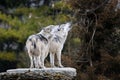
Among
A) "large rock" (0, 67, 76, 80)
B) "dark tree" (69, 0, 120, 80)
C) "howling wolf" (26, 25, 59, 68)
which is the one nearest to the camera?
"large rock" (0, 67, 76, 80)

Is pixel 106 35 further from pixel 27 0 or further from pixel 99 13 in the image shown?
pixel 27 0

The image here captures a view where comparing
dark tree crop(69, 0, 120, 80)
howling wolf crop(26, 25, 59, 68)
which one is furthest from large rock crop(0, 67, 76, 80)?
dark tree crop(69, 0, 120, 80)

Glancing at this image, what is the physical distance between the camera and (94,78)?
11.2m

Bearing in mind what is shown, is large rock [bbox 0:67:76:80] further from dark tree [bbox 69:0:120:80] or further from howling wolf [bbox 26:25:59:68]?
dark tree [bbox 69:0:120:80]

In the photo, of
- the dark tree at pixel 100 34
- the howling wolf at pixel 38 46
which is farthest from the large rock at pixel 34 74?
the dark tree at pixel 100 34

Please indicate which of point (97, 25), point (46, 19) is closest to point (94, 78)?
point (97, 25)

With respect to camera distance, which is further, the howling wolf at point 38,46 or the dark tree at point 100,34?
the dark tree at point 100,34

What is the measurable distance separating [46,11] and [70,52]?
37.2ft

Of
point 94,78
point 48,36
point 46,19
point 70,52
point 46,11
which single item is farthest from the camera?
point 46,11

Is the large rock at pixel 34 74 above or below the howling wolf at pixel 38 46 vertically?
below

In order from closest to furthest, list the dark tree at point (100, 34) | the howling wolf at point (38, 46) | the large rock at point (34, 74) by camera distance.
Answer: the large rock at point (34, 74) < the howling wolf at point (38, 46) < the dark tree at point (100, 34)

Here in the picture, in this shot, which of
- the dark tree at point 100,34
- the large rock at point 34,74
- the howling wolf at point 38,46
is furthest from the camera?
the dark tree at point 100,34

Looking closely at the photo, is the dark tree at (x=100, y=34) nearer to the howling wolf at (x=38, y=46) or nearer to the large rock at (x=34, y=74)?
the howling wolf at (x=38, y=46)

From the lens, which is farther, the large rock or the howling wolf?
the howling wolf
